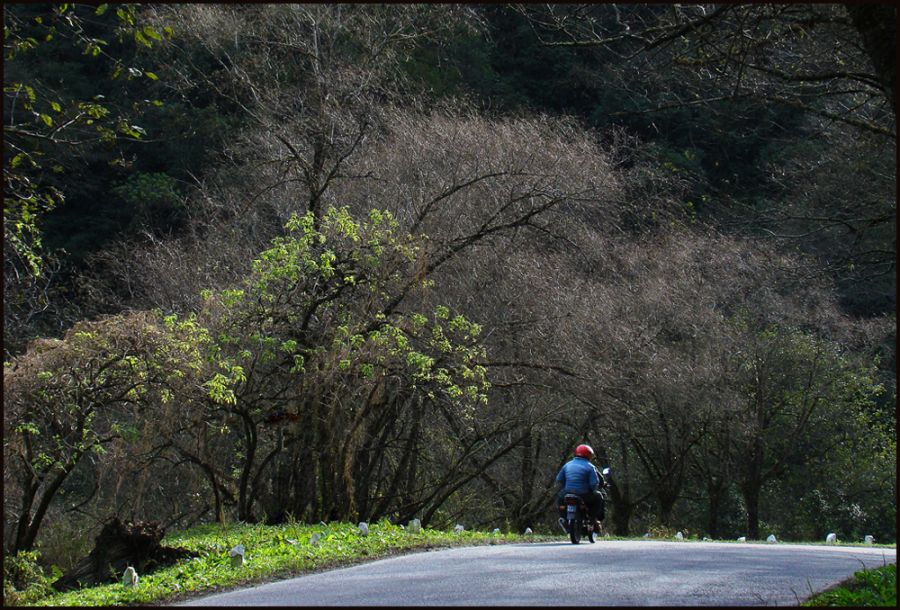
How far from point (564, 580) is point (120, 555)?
5.95 m

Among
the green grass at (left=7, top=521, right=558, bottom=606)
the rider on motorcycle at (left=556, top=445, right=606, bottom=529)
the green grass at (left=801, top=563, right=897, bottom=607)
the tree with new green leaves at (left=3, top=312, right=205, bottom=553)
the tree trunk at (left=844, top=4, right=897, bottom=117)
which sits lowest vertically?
the green grass at (left=7, top=521, right=558, bottom=606)

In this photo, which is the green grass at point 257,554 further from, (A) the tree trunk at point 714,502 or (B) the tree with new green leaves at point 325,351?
(A) the tree trunk at point 714,502

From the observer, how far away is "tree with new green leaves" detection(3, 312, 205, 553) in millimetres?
14812

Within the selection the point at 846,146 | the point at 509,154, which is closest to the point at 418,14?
the point at 509,154

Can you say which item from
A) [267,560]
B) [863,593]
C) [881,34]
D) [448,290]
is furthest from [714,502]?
[881,34]

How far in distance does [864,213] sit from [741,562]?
306 inches

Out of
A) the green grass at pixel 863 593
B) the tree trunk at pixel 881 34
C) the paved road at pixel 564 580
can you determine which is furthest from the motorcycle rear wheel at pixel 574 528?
the tree trunk at pixel 881 34

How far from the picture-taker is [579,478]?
54.5 ft

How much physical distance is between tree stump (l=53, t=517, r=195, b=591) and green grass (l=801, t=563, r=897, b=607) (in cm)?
793

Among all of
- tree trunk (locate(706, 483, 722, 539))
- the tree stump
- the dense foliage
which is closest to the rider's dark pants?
the dense foliage

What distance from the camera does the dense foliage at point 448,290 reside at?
49.4 feet

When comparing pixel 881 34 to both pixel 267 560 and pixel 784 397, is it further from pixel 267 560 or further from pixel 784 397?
pixel 784 397

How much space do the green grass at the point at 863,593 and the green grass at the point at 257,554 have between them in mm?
A: 5676

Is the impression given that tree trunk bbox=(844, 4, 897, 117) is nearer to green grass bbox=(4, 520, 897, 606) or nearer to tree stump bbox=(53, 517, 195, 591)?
green grass bbox=(4, 520, 897, 606)
